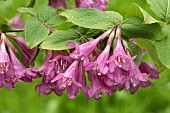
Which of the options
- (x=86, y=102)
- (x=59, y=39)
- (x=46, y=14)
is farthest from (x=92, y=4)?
(x=86, y=102)

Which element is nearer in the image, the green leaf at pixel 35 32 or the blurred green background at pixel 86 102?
the green leaf at pixel 35 32

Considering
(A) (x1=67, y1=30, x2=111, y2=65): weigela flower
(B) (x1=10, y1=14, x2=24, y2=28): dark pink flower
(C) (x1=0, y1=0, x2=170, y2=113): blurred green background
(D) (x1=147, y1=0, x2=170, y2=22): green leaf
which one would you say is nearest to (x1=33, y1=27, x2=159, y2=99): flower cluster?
(A) (x1=67, y1=30, x2=111, y2=65): weigela flower

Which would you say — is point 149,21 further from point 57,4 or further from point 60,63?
point 57,4

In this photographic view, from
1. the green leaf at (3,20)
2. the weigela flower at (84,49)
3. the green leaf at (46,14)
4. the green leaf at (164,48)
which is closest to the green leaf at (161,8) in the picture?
the green leaf at (164,48)

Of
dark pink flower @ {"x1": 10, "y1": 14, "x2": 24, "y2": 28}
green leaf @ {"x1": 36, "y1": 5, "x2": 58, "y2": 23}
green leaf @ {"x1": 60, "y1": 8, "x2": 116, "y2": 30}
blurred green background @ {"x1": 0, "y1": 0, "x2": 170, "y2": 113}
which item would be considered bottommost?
blurred green background @ {"x1": 0, "y1": 0, "x2": 170, "y2": 113}

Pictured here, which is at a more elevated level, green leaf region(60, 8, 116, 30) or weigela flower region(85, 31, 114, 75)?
green leaf region(60, 8, 116, 30)

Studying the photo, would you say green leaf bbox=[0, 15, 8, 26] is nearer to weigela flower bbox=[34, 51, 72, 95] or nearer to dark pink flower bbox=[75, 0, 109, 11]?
weigela flower bbox=[34, 51, 72, 95]

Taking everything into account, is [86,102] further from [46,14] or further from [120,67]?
[120,67]

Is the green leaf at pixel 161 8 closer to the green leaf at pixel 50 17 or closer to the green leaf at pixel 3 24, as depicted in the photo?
the green leaf at pixel 50 17
